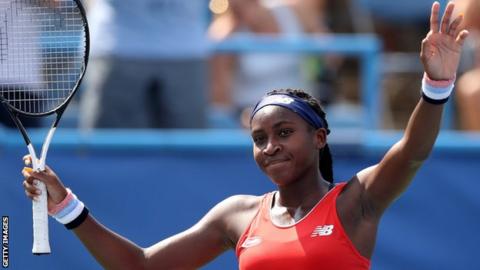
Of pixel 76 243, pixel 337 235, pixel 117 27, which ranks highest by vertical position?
pixel 117 27

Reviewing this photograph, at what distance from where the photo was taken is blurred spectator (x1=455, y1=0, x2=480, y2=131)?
7648 mm

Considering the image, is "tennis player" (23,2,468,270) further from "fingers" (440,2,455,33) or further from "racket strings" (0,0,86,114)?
"racket strings" (0,0,86,114)

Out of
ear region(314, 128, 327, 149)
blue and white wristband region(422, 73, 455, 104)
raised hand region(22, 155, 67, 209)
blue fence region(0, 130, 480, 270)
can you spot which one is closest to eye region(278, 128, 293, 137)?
ear region(314, 128, 327, 149)

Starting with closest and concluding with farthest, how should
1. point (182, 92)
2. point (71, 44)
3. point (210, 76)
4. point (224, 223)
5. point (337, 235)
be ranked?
1. point (337, 235)
2. point (224, 223)
3. point (71, 44)
4. point (182, 92)
5. point (210, 76)

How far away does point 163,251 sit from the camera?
514 centimetres

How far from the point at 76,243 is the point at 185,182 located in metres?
0.63


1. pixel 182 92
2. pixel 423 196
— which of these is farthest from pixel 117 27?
pixel 423 196

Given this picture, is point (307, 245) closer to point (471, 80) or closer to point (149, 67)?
point (149, 67)

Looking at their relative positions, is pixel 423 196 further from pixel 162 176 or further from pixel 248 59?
pixel 248 59

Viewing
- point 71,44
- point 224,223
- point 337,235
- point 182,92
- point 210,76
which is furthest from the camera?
point 210,76

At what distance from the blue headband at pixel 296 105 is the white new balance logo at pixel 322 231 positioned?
414mm

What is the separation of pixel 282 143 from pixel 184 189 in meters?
1.60

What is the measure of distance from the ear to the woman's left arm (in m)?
0.29

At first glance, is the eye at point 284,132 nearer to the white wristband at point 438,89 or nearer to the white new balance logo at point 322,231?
the white new balance logo at point 322,231
